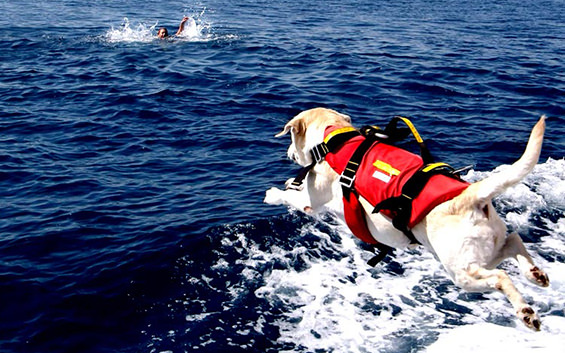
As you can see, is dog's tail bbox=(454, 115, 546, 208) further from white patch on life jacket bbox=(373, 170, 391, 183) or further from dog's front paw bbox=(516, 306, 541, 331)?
dog's front paw bbox=(516, 306, 541, 331)

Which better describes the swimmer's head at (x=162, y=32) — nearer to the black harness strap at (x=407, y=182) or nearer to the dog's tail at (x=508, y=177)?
the black harness strap at (x=407, y=182)

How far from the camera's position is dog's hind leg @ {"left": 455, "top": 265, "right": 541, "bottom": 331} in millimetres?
4480

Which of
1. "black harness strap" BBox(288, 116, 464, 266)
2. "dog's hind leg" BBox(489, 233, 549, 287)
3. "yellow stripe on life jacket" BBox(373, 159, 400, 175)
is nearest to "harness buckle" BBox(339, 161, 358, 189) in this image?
"black harness strap" BBox(288, 116, 464, 266)

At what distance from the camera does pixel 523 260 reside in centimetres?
480

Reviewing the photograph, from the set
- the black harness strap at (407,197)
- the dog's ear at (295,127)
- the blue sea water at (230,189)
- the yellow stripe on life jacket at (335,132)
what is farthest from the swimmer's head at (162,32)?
the black harness strap at (407,197)

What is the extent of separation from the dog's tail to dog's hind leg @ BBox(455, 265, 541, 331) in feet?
1.85

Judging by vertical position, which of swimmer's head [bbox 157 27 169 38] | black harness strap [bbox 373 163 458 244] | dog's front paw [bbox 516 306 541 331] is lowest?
dog's front paw [bbox 516 306 541 331]

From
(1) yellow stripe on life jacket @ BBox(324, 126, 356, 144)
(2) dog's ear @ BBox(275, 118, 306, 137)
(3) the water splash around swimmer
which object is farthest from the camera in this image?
(3) the water splash around swimmer

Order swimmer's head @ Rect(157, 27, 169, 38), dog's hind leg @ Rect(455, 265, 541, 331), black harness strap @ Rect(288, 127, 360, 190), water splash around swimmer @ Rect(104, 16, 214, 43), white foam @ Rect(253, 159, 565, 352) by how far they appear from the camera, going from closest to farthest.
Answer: dog's hind leg @ Rect(455, 265, 541, 331)
black harness strap @ Rect(288, 127, 360, 190)
white foam @ Rect(253, 159, 565, 352)
swimmer's head @ Rect(157, 27, 169, 38)
water splash around swimmer @ Rect(104, 16, 214, 43)

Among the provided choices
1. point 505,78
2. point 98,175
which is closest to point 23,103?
point 98,175

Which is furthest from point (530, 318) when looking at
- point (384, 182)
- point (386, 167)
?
point (386, 167)

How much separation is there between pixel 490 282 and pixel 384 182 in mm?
1267

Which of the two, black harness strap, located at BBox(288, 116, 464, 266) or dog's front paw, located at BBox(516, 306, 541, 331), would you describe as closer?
dog's front paw, located at BBox(516, 306, 541, 331)

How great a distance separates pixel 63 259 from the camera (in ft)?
26.5
